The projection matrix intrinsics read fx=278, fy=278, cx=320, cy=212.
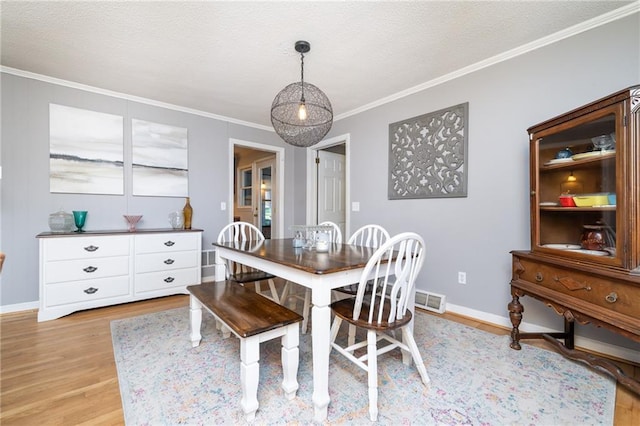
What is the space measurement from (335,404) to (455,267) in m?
1.86

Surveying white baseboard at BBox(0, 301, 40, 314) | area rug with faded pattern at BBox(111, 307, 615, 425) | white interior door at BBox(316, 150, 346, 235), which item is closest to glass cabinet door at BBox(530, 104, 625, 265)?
area rug with faded pattern at BBox(111, 307, 615, 425)

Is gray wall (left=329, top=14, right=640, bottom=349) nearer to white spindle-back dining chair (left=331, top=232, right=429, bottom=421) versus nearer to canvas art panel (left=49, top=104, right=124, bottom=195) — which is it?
white spindle-back dining chair (left=331, top=232, right=429, bottom=421)

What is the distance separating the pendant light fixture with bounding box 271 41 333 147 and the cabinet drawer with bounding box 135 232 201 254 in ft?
5.91

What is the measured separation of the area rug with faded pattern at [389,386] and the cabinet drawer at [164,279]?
3.03 ft

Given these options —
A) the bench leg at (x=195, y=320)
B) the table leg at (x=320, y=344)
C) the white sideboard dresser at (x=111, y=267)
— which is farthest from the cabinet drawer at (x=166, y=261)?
the table leg at (x=320, y=344)

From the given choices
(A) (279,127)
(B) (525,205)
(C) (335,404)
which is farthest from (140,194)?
(B) (525,205)

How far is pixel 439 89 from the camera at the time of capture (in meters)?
2.87

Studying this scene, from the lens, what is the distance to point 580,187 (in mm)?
1746

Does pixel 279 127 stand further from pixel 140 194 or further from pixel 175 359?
pixel 140 194

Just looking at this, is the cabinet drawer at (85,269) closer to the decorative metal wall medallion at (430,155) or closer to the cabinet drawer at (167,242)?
the cabinet drawer at (167,242)

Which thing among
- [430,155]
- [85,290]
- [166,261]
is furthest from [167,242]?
[430,155]

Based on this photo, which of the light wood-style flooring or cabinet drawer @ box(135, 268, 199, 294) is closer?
the light wood-style flooring

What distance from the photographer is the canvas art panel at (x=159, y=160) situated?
3.36 m

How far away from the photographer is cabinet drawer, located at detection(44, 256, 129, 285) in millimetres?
2551
